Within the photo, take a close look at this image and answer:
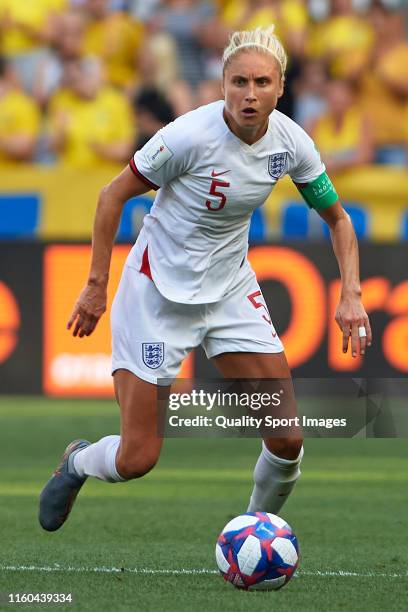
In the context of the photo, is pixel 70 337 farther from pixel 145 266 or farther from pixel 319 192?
pixel 319 192

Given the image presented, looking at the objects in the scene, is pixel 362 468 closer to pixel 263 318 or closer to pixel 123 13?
pixel 263 318

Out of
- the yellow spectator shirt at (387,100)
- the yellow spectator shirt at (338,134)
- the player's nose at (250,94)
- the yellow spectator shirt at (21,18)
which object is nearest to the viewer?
the player's nose at (250,94)

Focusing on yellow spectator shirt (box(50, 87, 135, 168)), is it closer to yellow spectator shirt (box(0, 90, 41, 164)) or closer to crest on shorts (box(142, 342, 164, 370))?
yellow spectator shirt (box(0, 90, 41, 164))

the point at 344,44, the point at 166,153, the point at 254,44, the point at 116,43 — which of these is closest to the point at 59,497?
the point at 166,153

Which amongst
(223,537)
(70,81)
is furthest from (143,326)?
(70,81)

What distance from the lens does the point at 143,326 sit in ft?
18.0

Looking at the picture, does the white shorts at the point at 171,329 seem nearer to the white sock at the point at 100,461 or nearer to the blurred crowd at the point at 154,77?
the white sock at the point at 100,461

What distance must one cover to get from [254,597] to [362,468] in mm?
3939

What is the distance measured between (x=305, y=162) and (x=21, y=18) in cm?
886

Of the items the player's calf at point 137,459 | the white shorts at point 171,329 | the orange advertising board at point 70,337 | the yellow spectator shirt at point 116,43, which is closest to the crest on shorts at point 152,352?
the white shorts at point 171,329

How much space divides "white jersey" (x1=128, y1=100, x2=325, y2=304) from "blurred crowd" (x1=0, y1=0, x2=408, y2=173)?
717 cm

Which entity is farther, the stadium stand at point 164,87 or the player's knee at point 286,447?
the stadium stand at point 164,87

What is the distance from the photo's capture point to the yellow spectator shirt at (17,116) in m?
13.1

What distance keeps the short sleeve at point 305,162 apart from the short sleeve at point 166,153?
45 cm
